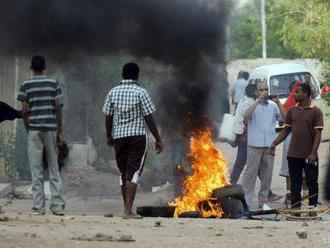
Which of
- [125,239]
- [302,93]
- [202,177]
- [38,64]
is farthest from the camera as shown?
[202,177]

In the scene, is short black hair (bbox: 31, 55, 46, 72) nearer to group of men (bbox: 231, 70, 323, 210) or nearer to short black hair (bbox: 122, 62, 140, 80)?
short black hair (bbox: 122, 62, 140, 80)

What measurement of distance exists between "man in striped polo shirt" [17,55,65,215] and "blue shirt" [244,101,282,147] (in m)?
3.43

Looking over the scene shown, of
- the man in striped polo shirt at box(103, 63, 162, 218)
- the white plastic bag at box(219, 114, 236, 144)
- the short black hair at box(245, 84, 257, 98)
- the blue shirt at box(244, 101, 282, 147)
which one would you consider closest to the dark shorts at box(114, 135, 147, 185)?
the man in striped polo shirt at box(103, 63, 162, 218)

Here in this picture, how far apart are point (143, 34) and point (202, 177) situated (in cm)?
221

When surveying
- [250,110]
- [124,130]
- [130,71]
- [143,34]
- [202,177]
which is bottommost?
[202,177]

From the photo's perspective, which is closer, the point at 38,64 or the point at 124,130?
the point at 124,130

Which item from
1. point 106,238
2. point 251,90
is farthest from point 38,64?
point 251,90

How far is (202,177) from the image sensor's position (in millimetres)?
12938

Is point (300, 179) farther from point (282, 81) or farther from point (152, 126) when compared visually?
point (282, 81)

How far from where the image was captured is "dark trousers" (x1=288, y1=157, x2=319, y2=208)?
12078 millimetres

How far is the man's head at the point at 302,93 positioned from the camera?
12.1 meters

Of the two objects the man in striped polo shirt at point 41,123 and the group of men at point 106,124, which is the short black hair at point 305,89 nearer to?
the group of men at point 106,124

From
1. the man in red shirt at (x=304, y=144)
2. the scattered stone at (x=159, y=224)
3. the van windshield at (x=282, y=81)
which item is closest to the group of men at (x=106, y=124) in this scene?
the scattered stone at (x=159, y=224)

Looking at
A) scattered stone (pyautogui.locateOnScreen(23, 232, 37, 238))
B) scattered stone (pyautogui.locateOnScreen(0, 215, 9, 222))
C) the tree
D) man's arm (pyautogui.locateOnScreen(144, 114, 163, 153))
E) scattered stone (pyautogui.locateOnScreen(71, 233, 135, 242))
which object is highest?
the tree
